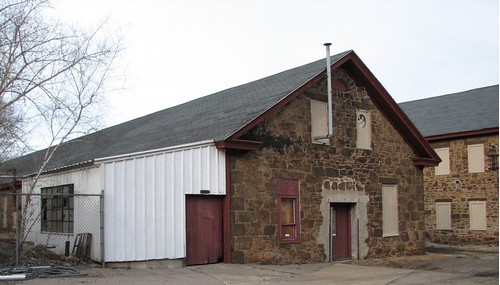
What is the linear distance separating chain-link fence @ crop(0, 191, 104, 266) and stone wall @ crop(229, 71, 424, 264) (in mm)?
3618

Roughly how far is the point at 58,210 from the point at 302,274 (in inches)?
336

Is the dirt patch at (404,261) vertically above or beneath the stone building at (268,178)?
beneath

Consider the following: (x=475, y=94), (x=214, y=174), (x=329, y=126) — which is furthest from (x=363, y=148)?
(x=475, y=94)

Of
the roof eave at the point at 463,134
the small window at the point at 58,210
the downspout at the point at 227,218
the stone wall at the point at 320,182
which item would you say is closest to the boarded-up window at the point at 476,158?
the roof eave at the point at 463,134

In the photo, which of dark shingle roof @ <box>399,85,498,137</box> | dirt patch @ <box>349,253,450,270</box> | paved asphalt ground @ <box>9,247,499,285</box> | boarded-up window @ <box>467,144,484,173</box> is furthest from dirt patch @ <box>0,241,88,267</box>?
dark shingle roof @ <box>399,85,498,137</box>

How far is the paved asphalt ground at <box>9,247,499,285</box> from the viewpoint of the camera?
12.5 meters

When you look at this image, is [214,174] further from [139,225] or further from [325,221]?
[325,221]

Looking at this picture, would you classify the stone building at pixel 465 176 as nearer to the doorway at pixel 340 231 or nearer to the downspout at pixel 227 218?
the doorway at pixel 340 231

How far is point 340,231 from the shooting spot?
1869 centimetres

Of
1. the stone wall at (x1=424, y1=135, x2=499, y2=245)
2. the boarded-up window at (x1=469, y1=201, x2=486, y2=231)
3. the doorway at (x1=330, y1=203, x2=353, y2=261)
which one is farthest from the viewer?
the boarded-up window at (x1=469, y1=201, x2=486, y2=231)

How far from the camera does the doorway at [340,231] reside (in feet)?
59.8

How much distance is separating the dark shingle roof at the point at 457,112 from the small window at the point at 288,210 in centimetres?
1268

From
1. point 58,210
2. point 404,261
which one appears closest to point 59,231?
point 58,210

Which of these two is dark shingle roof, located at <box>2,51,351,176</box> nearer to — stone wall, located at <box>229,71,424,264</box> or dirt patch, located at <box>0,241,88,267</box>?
stone wall, located at <box>229,71,424,264</box>
